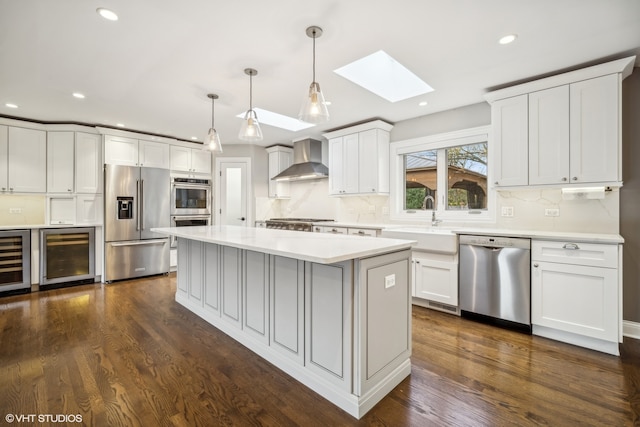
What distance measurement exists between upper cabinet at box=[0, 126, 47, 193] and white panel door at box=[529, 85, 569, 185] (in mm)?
6335

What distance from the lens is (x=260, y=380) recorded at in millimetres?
2002

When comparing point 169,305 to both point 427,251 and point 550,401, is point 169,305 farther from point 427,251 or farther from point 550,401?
point 550,401

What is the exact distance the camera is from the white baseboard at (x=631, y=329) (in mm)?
2645

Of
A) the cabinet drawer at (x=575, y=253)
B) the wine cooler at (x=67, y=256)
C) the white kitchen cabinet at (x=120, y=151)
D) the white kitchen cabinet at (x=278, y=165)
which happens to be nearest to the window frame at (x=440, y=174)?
the cabinet drawer at (x=575, y=253)

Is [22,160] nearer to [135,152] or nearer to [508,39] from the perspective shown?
[135,152]

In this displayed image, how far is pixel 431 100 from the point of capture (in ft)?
11.6

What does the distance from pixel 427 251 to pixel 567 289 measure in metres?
1.23

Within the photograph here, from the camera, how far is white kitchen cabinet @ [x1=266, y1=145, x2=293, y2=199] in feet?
19.5

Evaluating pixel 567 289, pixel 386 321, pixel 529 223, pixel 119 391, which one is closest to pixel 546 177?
pixel 529 223

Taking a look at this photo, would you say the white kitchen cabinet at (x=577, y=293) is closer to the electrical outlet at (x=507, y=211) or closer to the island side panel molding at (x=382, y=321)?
the electrical outlet at (x=507, y=211)

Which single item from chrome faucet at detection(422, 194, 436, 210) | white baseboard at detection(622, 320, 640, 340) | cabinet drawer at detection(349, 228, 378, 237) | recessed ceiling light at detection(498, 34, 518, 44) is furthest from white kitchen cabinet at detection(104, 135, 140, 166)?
white baseboard at detection(622, 320, 640, 340)

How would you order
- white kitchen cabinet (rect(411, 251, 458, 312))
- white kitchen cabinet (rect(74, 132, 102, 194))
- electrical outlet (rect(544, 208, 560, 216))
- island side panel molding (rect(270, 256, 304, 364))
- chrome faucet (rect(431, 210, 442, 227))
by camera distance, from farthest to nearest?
white kitchen cabinet (rect(74, 132, 102, 194)) → chrome faucet (rect(431, 210, 442, 227)) → white kitchen cabinet (rect(411, 251, 458, 312)) → electrical outlet (rect(544, 208, 560, 216)) → island side panel molding (rect(270, 256, 304, 364))

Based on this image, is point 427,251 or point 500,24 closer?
point 500,24

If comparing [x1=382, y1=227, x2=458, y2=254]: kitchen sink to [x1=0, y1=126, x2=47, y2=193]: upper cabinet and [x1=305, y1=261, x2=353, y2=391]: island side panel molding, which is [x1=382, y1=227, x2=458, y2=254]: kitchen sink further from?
[x1=0, y1=126, x2=47, y2=193]: upper cabinet
